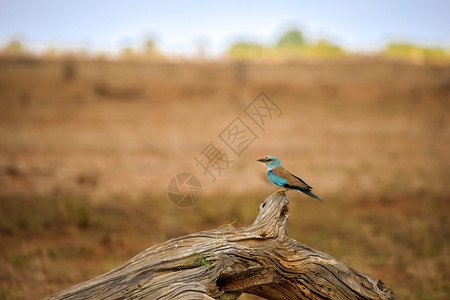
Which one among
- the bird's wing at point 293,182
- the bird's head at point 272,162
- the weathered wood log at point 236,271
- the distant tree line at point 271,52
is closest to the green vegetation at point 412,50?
the distant tree line at point 271,52

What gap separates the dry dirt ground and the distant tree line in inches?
54.1

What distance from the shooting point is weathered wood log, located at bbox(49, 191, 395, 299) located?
4.39 m

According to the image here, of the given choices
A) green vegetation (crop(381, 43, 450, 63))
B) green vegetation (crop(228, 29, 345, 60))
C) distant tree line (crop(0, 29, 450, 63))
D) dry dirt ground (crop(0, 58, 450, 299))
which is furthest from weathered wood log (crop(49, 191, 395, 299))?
green vegetation (crop(381, 43, 450, 63))

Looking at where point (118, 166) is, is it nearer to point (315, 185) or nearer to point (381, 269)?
point (315, 185)

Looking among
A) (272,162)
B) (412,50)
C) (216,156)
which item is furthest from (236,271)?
(412,50)

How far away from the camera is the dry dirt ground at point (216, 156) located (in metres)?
10.2

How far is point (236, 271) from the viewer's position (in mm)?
4426

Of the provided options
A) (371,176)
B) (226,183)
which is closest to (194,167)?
(226,183)

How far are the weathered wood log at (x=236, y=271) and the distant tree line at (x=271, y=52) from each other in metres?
22.4

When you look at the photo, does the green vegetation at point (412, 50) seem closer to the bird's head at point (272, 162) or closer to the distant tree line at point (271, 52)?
the distant tree line at point (271, 52)

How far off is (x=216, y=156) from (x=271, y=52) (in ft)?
48.3

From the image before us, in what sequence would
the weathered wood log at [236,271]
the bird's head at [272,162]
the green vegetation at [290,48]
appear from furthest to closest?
the green vegetation at [290,48], the bird's head at [272,162], the weathered wood log at [236,271]

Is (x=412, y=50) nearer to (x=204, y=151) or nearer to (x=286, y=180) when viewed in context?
(x=204, y=151)

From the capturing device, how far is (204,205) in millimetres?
14141
